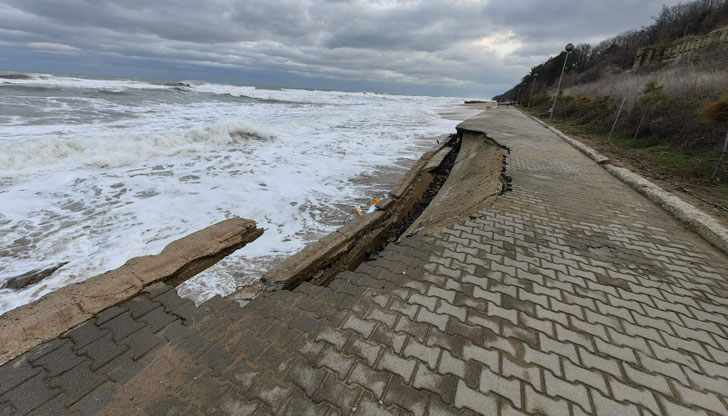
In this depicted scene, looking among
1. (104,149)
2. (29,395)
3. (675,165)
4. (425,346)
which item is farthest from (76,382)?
(675,165)

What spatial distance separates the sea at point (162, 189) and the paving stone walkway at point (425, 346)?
5.64 feet

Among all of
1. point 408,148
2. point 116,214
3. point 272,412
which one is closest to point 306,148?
point 408,148

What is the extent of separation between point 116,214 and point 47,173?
15.0 feet

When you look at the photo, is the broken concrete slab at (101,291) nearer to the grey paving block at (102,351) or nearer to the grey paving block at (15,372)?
the grey paving block at (15,372)

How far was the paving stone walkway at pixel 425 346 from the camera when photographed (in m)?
1.72

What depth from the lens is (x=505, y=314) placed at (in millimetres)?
2406

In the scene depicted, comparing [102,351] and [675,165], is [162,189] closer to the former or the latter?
[102,351]

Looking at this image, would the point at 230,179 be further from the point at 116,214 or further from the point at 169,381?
the point at 169,381

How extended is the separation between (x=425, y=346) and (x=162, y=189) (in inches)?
300

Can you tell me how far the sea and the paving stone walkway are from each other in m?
1.72

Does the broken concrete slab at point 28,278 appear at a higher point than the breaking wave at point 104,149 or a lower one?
lower

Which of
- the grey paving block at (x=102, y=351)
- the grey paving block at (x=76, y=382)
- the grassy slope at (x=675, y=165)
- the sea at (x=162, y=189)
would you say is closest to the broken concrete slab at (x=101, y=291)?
the grey paving block at (x=102, y=351)

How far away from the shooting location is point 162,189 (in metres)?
7.09

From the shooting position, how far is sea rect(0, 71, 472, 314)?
14.2 ft
